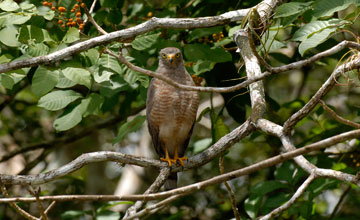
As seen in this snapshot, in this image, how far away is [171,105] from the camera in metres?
5.25

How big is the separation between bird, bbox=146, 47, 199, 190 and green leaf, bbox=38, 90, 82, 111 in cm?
86

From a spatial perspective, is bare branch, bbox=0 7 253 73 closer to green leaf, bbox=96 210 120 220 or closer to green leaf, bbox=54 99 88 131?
green leaf, bbox=54 99 88 131

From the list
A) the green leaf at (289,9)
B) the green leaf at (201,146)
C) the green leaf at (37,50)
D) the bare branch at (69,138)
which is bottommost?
the bare branch at (69,138)

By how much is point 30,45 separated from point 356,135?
2700 mm

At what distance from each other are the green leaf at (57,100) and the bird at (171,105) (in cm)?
86

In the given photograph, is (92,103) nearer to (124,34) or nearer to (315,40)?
(124,34)

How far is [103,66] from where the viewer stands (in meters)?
4.40

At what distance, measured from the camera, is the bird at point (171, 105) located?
5.23 metres

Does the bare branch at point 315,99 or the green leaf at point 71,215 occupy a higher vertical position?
the bare branch at point 315,99

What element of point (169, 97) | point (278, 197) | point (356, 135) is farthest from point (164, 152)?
point (356, 135)

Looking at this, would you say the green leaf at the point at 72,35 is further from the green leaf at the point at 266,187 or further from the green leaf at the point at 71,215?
the green leaf at the point at 266,187

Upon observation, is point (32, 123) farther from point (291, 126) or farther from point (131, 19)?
point (291, 126)

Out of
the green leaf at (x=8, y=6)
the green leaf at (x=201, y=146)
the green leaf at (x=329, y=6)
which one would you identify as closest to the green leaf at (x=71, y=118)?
the green leaf at (x=8, y=6)

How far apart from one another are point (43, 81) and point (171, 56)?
1443 millimetres
